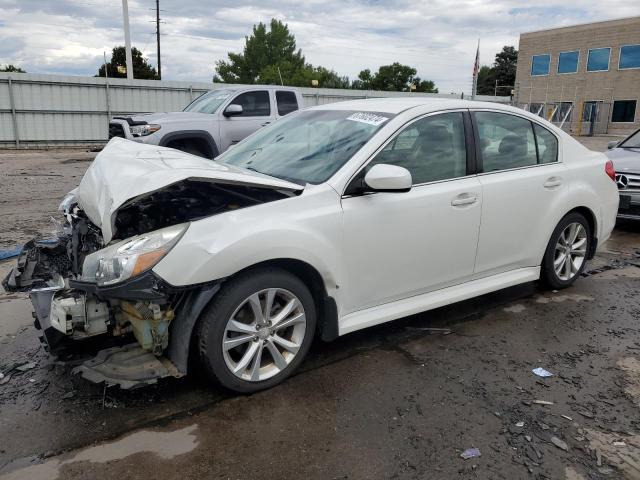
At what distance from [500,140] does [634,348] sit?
6.02 feet

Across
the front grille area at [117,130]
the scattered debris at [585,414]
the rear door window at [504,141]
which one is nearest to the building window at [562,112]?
the front grille area at [117,130]

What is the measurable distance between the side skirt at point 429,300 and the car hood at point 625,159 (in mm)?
3705

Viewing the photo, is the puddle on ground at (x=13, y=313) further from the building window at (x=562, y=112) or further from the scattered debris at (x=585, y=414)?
the building window at (x=562, y=112)

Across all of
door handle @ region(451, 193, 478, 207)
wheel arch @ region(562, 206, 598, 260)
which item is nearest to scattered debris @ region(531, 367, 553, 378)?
door handle @ region(451, 193, 478, 207)

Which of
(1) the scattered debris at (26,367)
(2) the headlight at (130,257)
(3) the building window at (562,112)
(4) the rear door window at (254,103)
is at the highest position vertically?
(3) the building window at (562,112)

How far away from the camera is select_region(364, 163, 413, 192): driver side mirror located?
10.8 feet

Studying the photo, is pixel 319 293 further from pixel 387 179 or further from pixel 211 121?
pixel 211 121

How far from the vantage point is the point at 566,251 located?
16.1 feet

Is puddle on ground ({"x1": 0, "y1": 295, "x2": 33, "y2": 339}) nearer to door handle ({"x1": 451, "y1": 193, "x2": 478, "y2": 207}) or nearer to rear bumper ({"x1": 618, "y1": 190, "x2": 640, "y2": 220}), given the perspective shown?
door handle ({"x1": 451, "y1": 193, "x2": 478, "y2": 207})

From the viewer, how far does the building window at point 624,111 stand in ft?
134

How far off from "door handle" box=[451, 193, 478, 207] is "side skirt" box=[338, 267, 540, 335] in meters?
0.63

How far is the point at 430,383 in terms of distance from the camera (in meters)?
3.38

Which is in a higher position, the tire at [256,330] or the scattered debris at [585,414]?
the tire at [256,330]

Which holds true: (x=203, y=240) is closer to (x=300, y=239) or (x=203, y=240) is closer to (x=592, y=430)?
(x=300, y=239)
